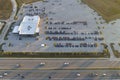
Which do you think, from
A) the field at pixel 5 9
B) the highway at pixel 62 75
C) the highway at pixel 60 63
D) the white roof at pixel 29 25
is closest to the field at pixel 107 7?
the highway at pixel 60 63

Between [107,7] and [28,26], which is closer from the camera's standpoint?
[28,26]

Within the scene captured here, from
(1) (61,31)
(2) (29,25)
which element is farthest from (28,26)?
(1) (61,31)

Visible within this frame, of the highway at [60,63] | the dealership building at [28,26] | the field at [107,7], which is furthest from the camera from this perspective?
the field at [107,7]

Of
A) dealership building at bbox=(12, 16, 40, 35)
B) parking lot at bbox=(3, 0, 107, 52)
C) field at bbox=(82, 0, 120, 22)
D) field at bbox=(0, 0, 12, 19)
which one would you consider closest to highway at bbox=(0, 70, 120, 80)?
parking lot at bbox=(3, 0, 107, 52)

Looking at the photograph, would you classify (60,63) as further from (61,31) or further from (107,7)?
(107,7)

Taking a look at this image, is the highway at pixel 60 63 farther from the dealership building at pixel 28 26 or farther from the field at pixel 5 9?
the field at pixel 5 9

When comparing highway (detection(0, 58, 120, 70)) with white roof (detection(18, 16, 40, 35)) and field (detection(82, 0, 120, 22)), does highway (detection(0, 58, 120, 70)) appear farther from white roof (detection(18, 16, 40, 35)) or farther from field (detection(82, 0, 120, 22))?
field (detection(82, 0, 120, 22))

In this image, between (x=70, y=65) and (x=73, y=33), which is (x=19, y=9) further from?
(x=70, y=65)
